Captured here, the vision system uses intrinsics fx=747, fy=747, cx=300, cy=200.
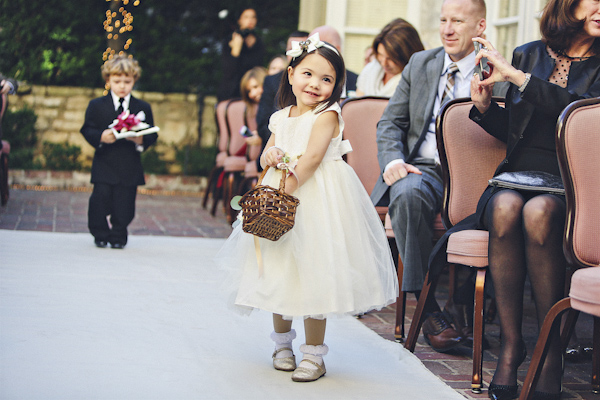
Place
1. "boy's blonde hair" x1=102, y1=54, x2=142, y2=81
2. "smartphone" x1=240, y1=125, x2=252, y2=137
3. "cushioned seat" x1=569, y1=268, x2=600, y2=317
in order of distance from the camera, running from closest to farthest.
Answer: "cushioned seat" x1=569, y1=268, x2=600, y2=317 < "boy's blonde hair" x1=102, y1=54, x2=142, y2=81 < "smartphone" x1=240, y1=125, x2=252, y2=137

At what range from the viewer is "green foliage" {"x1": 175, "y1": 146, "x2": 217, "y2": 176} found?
11320 mm

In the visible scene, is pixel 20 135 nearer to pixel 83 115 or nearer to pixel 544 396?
pixel 83 115

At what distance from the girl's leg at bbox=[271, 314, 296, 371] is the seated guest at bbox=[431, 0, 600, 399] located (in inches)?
30.4

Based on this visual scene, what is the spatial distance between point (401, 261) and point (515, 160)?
2.71 feet

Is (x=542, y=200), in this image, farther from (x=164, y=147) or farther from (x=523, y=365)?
(x=164, y=147)

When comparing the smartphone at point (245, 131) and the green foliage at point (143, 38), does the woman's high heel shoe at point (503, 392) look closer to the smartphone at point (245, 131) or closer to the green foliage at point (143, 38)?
the smartphone at point (245, 131)

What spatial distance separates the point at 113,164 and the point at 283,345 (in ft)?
10.6

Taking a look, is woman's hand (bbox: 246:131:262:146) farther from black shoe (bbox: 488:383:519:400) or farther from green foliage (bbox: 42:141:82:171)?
black shoe (bbox: 488:383:519:400)

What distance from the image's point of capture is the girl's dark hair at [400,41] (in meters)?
4.89

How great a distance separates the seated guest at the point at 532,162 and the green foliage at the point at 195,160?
8.24 meters

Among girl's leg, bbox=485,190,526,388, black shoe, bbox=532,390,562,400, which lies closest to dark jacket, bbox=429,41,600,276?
girl's leg, bbox=485,190,526,388

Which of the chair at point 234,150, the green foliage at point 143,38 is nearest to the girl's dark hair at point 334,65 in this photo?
the chair at point 234,150

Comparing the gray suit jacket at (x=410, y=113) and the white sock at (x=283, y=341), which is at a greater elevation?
the gray suit jacket at (x=410, y=113)

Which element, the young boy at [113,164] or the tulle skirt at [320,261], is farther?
the young boy at [113,164]
